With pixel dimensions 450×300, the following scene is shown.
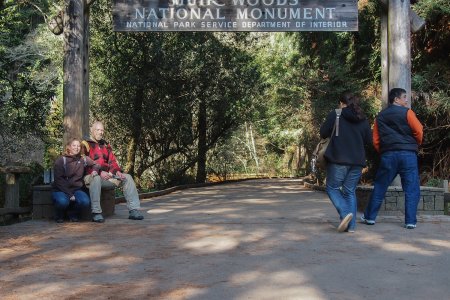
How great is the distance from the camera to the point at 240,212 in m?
8.79

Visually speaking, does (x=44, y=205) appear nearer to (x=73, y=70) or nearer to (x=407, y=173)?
(x=73, y=70)

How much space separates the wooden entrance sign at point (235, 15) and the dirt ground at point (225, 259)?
3255mm

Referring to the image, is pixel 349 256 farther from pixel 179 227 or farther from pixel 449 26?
pixel 449 26

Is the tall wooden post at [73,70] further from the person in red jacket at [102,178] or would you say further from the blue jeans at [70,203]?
the blue jeans at [70,203]

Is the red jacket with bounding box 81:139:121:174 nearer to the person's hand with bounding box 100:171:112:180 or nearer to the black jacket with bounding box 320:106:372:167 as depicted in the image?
the person's hand with bounding box 100:171:112:180

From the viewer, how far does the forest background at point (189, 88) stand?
12406 mm

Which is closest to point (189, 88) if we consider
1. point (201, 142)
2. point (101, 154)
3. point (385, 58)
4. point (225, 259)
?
point (201, 142)

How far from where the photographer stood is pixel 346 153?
6.57 meters

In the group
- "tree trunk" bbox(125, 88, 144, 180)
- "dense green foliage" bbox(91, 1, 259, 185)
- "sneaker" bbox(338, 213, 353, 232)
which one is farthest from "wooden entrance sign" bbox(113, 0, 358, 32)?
"tree trunk" bbox(125, 88, 144, 180)

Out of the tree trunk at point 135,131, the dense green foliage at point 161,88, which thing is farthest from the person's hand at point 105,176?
the tree trunk at point 135,131

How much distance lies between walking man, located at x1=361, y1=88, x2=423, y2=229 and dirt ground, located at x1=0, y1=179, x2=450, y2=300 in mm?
422

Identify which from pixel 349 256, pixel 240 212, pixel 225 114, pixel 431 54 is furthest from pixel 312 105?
pixel 349 256

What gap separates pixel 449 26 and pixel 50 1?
11.2 m

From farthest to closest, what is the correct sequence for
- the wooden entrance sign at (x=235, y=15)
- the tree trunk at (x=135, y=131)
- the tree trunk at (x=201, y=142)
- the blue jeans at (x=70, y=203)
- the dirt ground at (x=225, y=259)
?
the tree trunk at (x=201, y=142) < the tree trunk at (x=135, y=131) < the wooden entrance sign at (x=235, y=15) < the blue jeans at (x=70, y=203) < the dirt ground at (x=225, y=259)
